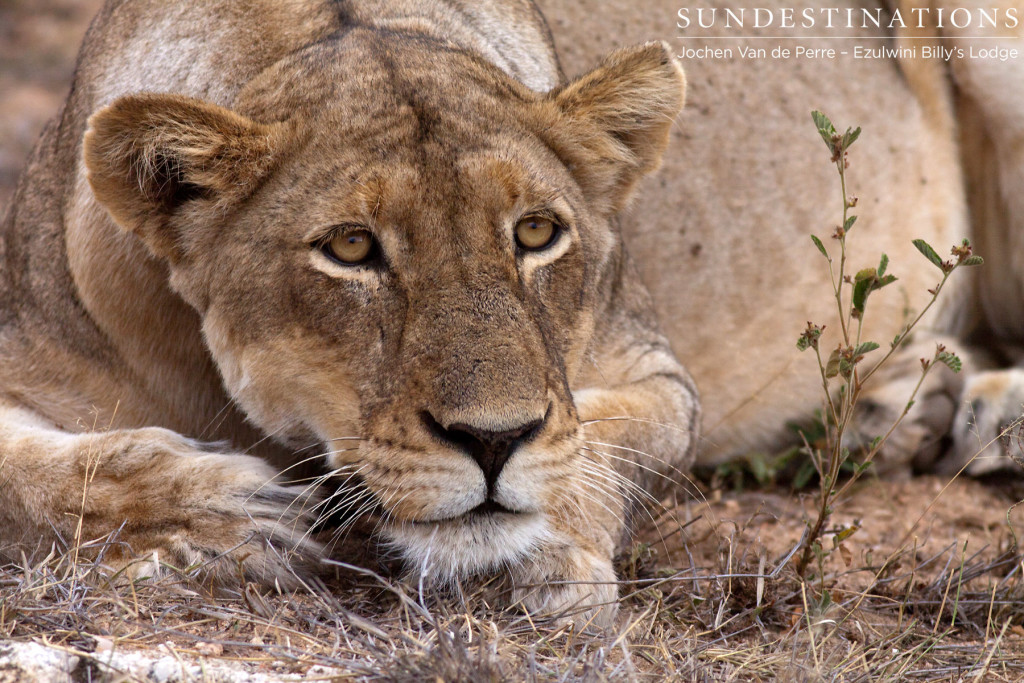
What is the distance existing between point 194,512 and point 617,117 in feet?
5.22

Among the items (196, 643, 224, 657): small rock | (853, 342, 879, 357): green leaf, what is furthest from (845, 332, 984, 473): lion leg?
(196, 643, 224, 657): small rock

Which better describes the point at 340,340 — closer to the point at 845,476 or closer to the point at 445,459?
the point at 445,459

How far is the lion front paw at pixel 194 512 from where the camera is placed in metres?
2.98

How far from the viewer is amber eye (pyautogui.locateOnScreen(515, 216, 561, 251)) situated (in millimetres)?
3059

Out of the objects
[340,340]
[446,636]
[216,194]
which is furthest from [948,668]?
[216,194]

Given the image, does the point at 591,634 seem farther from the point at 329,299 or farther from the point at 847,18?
the point at 847,18

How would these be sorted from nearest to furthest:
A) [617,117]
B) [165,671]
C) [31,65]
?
[165,671] < [617,117] < [31,65]

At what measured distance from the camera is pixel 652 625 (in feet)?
→ 9.73

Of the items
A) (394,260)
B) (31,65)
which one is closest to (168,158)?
(394,260)

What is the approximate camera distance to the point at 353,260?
2941mm

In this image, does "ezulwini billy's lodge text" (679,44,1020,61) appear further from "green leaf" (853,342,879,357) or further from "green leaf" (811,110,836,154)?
"green leaf" (853,342,879,357)

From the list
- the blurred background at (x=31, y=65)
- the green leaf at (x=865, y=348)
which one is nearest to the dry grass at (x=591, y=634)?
the green leaf at (x=865, y=348)

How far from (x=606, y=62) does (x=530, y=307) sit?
0.85 metres

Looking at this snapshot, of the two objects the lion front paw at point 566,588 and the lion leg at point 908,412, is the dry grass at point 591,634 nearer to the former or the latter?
the lion front paw at point 566,588
